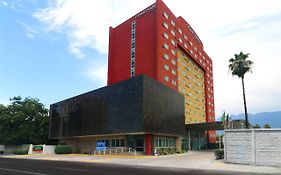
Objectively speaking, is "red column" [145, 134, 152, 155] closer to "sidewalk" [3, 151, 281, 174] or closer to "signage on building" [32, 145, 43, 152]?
"sidewalk" [3, 151, 281, 174]

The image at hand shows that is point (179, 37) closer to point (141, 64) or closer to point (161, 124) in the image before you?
point (141, 64)

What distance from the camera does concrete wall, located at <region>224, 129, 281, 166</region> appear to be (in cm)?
2398

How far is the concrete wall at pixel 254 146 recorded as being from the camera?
24.0 metres

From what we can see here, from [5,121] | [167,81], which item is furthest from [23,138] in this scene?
[167,81]

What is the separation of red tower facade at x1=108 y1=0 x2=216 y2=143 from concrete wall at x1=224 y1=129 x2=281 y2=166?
37625 millimetres

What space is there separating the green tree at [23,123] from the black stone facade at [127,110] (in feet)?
39.3

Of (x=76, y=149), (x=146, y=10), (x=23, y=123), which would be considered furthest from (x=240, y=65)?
(x=23, y=123)

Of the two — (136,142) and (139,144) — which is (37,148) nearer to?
(136,142)

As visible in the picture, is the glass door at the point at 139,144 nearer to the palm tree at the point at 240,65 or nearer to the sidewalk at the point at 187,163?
the sidewalk at the point at 187,163

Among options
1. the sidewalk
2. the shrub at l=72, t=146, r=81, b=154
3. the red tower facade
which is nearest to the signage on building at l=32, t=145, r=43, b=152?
the shrub at l=72, t=146, r=81, b=154

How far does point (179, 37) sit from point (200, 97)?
26.5 meters

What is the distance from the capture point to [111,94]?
4634cm

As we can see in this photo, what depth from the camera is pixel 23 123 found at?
225 ft

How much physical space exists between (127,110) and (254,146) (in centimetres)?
2120
